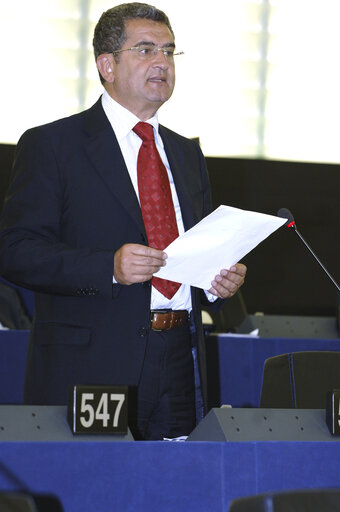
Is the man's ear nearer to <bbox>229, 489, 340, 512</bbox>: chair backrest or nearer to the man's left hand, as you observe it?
the man's left hand

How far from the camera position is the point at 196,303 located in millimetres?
2188

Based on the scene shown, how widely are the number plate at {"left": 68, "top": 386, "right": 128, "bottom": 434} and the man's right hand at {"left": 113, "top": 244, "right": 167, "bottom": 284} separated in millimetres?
425

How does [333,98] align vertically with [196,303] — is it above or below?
above

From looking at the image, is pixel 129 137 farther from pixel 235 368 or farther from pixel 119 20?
pixel 235 368

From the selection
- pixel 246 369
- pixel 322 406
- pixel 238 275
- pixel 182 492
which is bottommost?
pixel 246 369

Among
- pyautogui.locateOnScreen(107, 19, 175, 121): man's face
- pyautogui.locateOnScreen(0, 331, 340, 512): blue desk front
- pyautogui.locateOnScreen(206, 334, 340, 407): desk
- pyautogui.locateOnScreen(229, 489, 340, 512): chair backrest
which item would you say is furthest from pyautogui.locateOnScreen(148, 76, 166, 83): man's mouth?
pyautogui.locateOnScreen(206, 334, 340, 407): desk

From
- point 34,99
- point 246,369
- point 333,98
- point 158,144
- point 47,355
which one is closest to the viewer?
point 47,355

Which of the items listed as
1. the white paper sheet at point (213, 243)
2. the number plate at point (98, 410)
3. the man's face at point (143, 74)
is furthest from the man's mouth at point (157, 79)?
the number plate at point (98, 410)

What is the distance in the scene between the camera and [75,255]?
201cm

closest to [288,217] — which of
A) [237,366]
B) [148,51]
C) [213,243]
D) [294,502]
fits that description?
[213,243]

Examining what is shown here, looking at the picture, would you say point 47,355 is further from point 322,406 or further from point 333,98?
point 333,98

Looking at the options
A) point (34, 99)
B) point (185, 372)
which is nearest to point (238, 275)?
point (185, 372)

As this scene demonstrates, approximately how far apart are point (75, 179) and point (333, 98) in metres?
3.92

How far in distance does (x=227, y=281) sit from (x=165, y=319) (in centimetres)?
17
